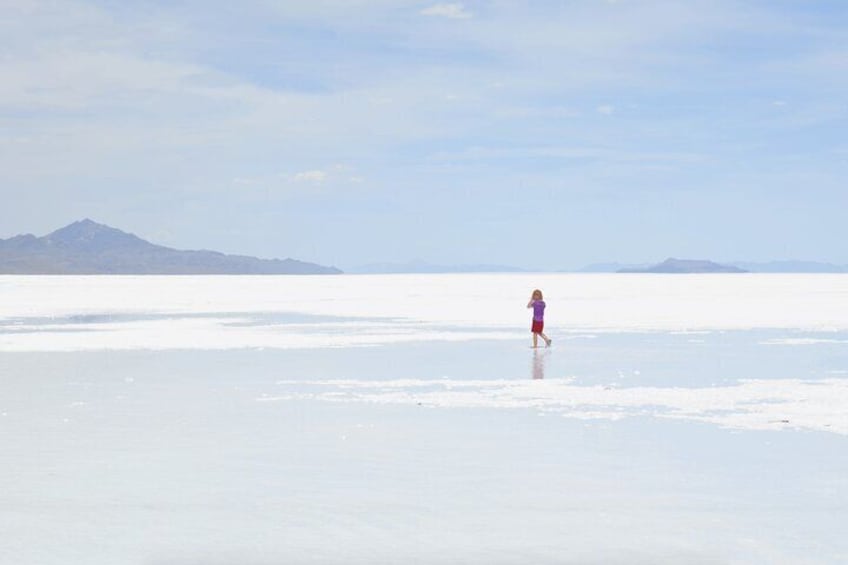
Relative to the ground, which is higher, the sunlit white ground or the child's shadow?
the child's shadow

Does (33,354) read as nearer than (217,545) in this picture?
No

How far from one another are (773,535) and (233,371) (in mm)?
13323

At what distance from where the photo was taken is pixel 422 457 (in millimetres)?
11156

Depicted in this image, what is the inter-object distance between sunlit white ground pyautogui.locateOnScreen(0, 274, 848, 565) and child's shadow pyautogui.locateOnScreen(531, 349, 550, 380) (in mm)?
209

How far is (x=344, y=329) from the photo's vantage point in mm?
33781

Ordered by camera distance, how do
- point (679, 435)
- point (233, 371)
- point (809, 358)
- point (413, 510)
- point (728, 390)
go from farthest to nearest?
point (809, 358) → point (233, 371) → point (728, 390) → point (679, 435) → point (413, 510)

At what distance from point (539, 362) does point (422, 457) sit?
1098 centimetres

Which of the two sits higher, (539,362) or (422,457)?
(539,362)

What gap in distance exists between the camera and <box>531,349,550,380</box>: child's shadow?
19.3m

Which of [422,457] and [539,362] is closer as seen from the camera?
[422,457]

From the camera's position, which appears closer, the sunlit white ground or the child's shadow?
the sunlit white ground

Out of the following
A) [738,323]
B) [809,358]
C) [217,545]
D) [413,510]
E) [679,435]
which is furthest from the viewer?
[738,323]

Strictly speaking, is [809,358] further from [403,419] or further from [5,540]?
[5,540]


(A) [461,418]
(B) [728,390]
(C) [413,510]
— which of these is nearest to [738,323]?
(B) [728,390]
